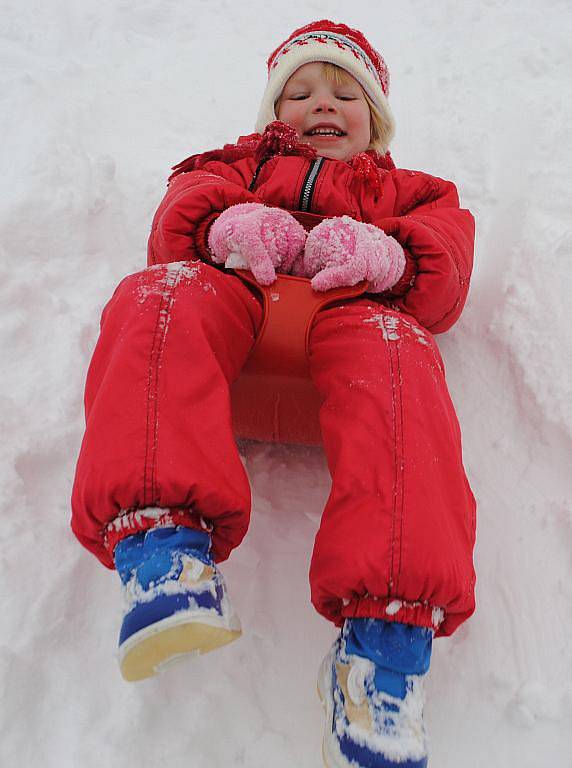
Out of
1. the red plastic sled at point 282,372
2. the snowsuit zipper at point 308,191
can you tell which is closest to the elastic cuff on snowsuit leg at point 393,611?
the red plastic sled at point 282,372

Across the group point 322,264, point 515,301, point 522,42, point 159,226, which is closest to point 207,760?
point 322,264

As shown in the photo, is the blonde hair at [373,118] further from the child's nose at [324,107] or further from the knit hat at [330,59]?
the child's nose at [324,107]

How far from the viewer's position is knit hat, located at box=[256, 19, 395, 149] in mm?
1895

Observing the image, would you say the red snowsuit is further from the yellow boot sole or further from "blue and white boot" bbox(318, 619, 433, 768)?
the yellow boot sole

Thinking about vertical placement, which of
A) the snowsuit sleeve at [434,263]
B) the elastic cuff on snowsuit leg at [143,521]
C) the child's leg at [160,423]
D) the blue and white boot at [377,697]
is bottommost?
the blue and white boot at [377,697]

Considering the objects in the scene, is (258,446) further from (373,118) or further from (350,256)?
(373,118)

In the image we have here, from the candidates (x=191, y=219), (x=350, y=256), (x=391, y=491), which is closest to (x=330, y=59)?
(x=191, y=219)

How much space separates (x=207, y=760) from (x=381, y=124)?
1.80 meters

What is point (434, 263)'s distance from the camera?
4.41 ft

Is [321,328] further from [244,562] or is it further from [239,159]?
[239,159]

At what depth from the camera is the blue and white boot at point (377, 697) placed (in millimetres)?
832

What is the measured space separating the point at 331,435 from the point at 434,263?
0.50 meters

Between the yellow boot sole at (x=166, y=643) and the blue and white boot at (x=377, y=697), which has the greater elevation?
the yellow boot sole at (x=166, y=643)

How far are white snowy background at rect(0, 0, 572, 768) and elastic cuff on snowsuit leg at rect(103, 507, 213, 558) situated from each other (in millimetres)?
306
